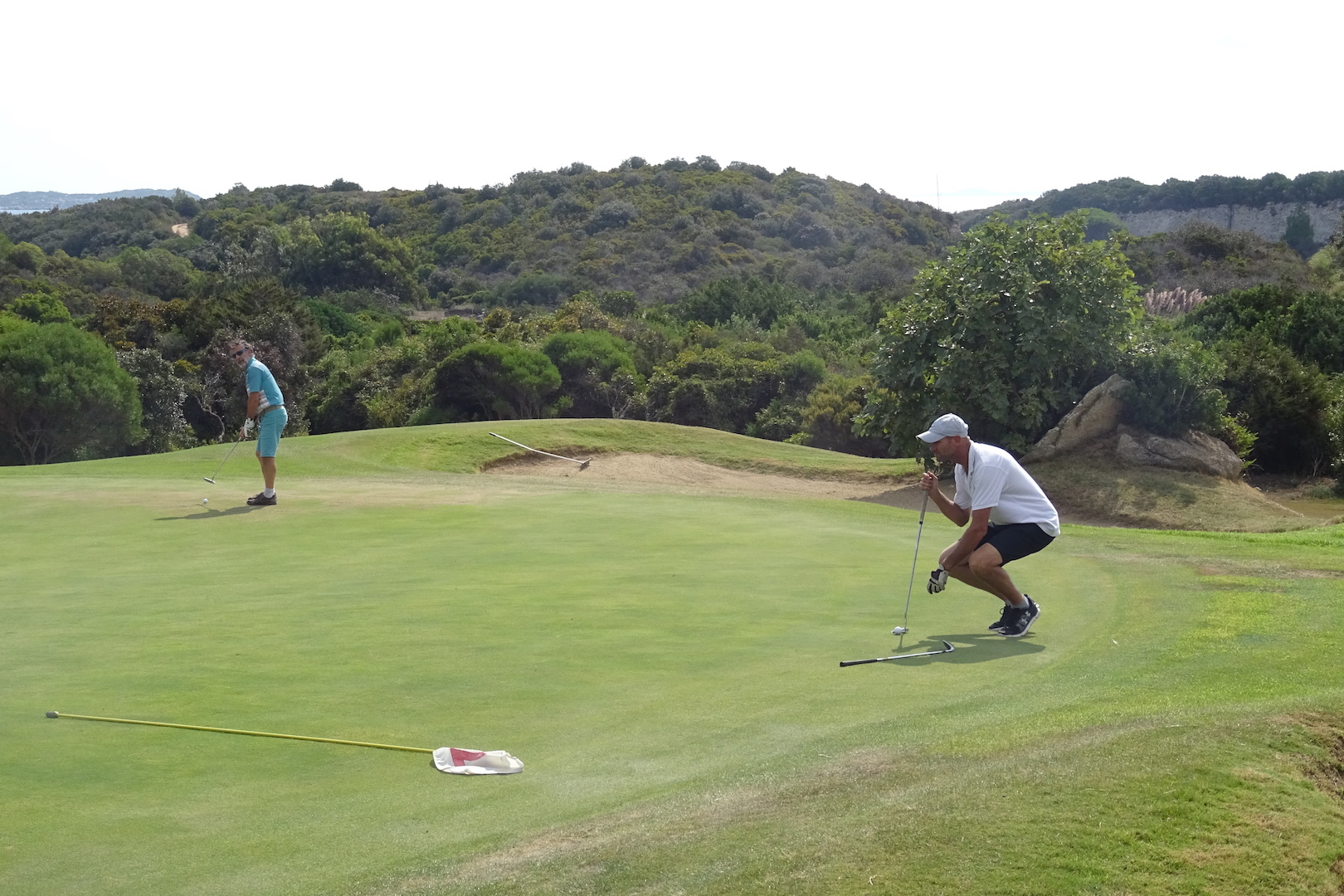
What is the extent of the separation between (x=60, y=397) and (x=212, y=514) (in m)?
33.8

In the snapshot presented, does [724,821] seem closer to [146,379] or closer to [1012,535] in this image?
[1012,535]

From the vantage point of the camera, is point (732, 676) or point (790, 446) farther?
point (790, 446)

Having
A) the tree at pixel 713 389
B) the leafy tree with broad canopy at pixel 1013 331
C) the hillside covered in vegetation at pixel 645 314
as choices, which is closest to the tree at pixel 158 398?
the hillside covered in vegetation at pixel 645 314

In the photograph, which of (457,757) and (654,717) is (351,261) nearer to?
(654,717)

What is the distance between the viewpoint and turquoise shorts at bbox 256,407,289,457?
762 inches

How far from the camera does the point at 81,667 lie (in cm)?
946

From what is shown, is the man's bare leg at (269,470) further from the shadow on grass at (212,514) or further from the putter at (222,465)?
the putter at (222,465)

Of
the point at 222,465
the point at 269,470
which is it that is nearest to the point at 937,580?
the point at 269,470

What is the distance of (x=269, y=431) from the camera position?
1953 centimetres

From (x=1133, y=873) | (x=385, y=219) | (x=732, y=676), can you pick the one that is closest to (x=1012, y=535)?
(x=732, y=676)

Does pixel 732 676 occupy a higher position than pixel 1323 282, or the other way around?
pixel 1323 282

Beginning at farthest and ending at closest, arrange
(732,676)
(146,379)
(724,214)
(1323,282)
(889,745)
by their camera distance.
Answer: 1. (724,214)
2. (1323,282)
3. (146,379)
4. (732,676)
5. (889,745)

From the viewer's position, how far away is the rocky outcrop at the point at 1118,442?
28781mm

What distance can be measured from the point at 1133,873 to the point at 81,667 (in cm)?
744
